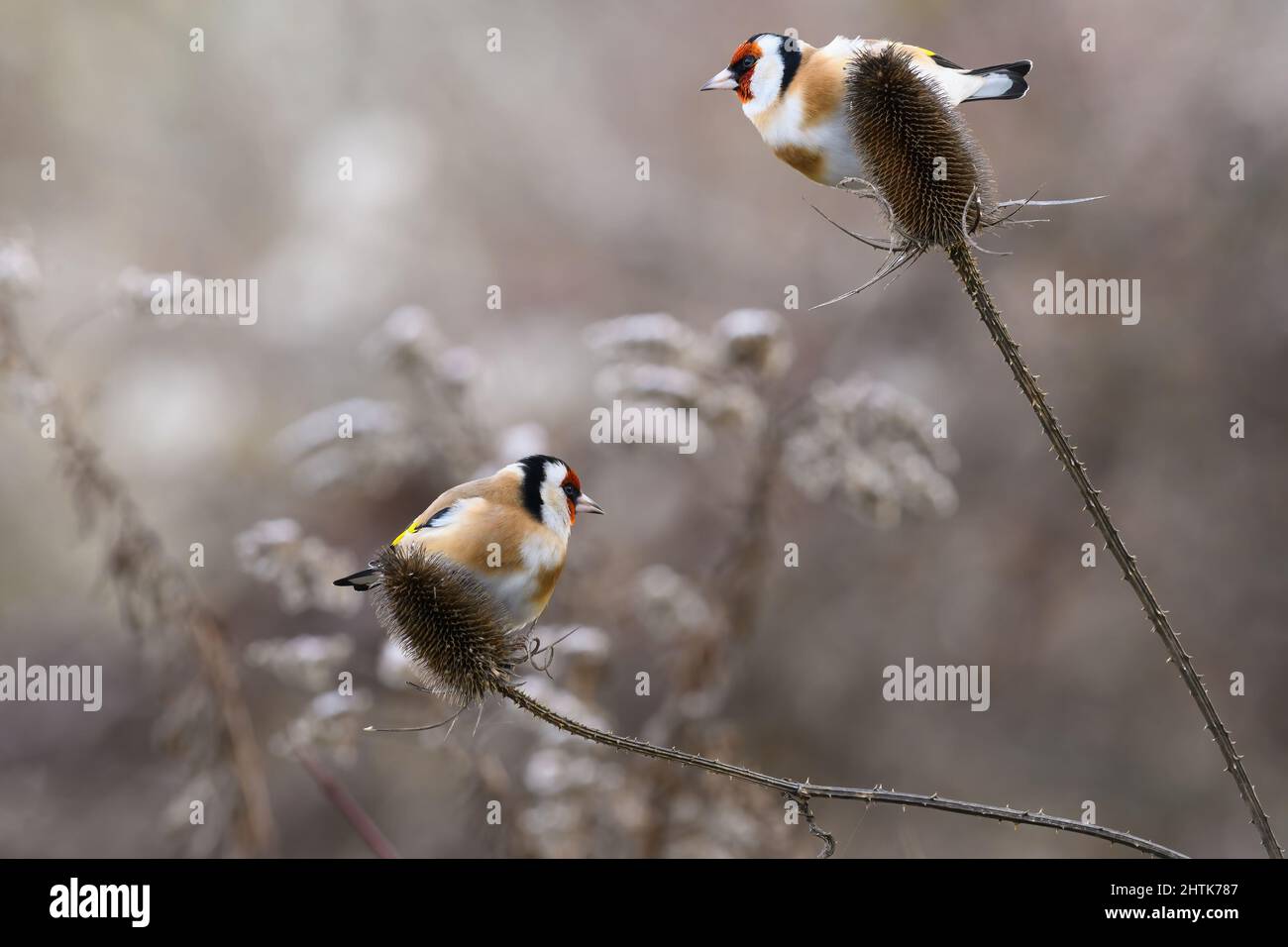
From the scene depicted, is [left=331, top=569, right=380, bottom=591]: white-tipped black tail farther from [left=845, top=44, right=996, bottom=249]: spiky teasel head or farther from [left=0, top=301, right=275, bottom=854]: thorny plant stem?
[left=0, top=301, right=275, bottom=854]: thorny plant stem

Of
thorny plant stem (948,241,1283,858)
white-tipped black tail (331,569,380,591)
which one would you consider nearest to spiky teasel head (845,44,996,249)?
thorny plant stem (948,241,1283,858)

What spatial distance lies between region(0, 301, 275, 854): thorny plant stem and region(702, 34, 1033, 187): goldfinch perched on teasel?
216 cm

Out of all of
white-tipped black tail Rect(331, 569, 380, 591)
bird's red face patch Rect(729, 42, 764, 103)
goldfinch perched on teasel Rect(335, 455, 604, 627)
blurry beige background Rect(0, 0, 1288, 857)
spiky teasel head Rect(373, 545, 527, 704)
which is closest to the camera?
spiky teasel head Rect(373, 545, 527, 704)

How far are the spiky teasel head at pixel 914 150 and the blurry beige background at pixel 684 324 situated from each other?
277 centimetres

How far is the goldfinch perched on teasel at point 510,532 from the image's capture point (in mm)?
1926

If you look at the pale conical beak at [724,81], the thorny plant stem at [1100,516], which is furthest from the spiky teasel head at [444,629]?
the pale conical beak at [724,81]

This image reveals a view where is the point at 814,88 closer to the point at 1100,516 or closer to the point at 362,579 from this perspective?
the point at 1100,516

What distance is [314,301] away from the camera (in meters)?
6.79

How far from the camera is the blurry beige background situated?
219 inches

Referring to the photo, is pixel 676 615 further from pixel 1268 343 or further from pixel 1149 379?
pixel 1268 343

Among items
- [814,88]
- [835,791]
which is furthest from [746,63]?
[835,791]
